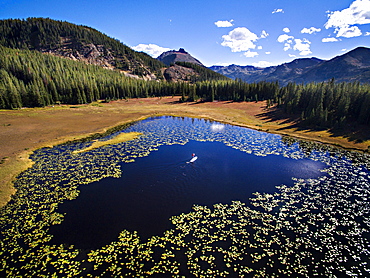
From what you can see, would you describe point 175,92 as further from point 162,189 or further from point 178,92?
point 162,189

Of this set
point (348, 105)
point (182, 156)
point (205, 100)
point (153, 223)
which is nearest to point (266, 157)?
point (182, 156)

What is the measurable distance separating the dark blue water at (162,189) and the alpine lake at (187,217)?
0.13m

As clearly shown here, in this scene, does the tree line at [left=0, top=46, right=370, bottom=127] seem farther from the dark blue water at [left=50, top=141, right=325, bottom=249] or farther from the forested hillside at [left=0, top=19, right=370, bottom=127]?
the dark blue water at [left=50, top=141, right=325, bottom=249]

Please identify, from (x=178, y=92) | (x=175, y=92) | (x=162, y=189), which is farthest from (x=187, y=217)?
(x=178, y=92)

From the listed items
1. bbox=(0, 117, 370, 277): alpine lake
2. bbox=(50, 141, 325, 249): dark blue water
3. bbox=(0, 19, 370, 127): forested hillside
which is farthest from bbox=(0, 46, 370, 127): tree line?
bbox=(50, 141, 325, 249): dark blue water

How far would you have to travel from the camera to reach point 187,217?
1966cm

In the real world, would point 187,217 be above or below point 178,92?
below

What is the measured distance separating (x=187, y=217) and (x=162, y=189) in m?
6.13

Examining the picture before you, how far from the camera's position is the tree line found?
192ft

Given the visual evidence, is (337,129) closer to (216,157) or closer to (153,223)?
(216,157)

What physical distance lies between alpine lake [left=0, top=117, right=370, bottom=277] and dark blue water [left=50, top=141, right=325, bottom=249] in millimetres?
134

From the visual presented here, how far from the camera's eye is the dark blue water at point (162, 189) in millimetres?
18188

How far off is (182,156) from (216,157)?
21.7 ft

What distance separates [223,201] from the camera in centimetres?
2247
